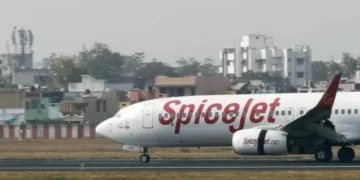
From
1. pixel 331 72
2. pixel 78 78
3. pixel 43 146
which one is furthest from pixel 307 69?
pixel 43 146

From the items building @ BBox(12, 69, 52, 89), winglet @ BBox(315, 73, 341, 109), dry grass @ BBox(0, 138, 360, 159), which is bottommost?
dry grass @ BBox(0, 138, 360, 159)

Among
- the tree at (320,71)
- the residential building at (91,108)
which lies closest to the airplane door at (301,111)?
the residential building at (91,108)

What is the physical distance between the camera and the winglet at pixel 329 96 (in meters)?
39.1

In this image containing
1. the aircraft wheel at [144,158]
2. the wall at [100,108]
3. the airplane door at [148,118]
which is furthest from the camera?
the wall at [100,108]

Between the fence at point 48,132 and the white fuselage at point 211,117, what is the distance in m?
28.9

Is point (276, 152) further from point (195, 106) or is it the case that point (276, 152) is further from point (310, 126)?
point (195, 106)

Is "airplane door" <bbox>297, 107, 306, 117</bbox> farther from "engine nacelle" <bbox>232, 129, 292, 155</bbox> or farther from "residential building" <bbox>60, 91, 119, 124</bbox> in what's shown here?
"residential building" <bbox>60, 91, 119, 124</bbox>

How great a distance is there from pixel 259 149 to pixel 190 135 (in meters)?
3.48

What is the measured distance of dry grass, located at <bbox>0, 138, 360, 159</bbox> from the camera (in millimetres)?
48594

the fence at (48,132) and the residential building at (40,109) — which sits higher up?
the residential building at (40,109)

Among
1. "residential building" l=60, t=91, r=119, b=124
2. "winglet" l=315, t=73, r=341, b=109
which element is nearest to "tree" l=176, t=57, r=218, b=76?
"residential building" l=60, t=91, r=119, b=124

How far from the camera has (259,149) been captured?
39.9m

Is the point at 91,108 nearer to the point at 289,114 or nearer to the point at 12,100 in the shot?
the point at 12,100

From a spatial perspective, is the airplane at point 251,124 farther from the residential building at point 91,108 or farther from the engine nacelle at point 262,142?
the residential building at point 91,108
